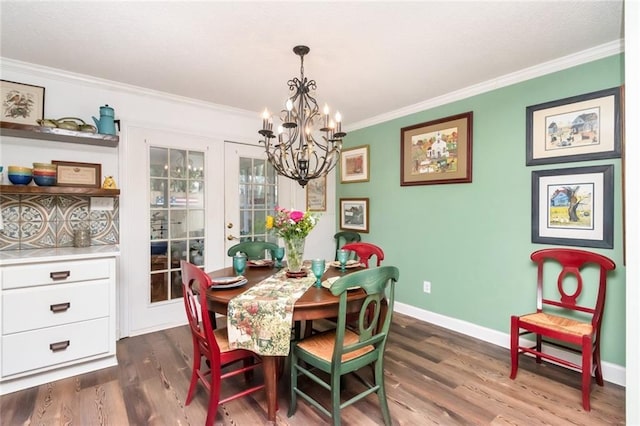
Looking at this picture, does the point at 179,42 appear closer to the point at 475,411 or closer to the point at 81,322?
the point at 81,322

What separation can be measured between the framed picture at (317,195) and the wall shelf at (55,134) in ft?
7.56

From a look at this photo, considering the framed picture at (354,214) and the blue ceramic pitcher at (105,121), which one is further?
the framed picture at (354,214)

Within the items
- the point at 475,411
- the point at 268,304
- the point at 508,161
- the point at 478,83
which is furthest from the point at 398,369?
the point at 478,83

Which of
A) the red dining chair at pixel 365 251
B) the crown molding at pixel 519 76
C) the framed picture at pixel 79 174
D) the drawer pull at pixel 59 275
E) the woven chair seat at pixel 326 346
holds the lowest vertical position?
the woven chair seat at pixel 326 346

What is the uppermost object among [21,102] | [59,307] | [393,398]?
[21,102]

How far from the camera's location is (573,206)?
7.84ft

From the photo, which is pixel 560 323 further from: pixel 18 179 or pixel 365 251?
pixel 18 179

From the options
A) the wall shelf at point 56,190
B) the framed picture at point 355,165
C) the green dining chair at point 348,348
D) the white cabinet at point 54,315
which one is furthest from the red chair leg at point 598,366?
the wall shelf at point 56,190

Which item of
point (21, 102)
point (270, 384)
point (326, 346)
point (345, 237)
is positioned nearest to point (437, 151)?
point (345, 237)

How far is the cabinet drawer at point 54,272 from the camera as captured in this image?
2.11 metres

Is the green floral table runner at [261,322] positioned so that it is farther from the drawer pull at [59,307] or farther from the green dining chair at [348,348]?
the drawer pull at [59,307]

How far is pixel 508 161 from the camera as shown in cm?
276

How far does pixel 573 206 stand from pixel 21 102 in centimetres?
448
